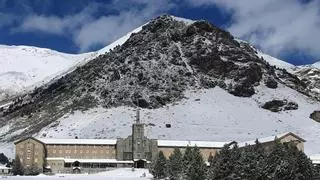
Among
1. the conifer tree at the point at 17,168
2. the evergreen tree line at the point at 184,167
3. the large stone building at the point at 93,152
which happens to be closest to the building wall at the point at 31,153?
the large stone building at the point at 93,152

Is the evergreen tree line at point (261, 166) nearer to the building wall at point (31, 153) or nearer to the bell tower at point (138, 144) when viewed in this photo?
the building wall at point (31, 153)

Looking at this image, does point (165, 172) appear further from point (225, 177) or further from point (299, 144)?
point (299, 144)

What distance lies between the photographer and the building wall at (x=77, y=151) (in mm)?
175750

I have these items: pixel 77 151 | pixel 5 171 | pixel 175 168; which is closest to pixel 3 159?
pixel 77 151

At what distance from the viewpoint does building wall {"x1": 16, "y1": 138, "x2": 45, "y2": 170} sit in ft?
549

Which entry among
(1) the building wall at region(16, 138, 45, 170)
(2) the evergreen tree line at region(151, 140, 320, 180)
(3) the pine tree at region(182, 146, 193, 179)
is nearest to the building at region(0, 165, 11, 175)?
(1) the building wall at region(16, 138, 45, 170)

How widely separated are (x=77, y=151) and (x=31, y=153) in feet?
45.0

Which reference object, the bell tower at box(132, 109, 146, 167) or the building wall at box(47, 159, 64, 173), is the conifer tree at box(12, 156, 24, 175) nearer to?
the building wall at box(47, 159, 64, 173)

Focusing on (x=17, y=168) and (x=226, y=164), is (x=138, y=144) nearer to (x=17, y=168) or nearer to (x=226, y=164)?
(x=17, y=168)

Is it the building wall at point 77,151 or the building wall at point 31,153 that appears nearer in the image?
the building wall at point 31,153

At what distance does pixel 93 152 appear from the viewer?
6978 inches

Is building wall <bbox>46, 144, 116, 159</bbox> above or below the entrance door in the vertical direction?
above

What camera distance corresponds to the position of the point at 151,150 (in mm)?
179125

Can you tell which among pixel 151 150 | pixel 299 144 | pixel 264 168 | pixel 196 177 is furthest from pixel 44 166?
pixel 264 168
